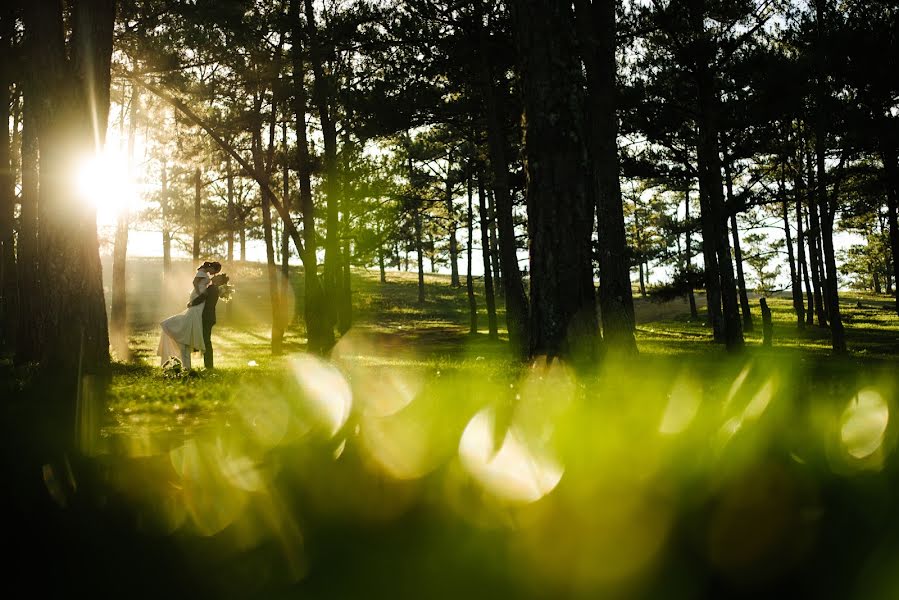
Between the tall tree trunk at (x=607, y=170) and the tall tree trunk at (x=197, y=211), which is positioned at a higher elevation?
the tall tree trunk at (x=197, y=211)

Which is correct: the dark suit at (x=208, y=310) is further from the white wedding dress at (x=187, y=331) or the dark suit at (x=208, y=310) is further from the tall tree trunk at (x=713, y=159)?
the tall tree trunk at (x=713, y=159)

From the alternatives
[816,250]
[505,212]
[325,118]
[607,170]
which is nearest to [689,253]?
[816,250]

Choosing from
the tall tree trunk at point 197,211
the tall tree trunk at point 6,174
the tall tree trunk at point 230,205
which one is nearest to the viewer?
the tall tree trunk at point 6,174

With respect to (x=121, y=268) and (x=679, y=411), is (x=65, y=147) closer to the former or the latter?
(x=679, y=411)

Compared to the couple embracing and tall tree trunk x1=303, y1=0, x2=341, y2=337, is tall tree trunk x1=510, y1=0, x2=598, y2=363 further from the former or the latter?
tall tree trunk x1=303, y1=0, x2=341, y2=337

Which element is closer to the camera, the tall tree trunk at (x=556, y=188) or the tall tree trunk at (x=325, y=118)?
the tall tree trunk at (x=556, y=188)

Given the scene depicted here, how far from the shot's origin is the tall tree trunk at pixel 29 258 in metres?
12.0

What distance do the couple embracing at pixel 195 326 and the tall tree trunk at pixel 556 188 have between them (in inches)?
294

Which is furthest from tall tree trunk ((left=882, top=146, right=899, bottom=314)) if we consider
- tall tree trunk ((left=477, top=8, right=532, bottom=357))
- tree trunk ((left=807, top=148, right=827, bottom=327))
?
tall tree trunk ((left=477, top=8, right=532, bottom=357))

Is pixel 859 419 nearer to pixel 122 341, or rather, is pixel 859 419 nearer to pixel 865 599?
pixel 865 599

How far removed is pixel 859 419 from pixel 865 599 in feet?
4.00

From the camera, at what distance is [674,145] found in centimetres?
2262

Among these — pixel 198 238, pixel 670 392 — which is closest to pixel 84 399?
pixel 670 392

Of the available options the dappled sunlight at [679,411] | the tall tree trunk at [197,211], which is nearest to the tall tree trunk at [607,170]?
the dappled sunlight at [679,411]
